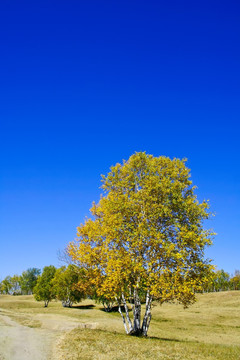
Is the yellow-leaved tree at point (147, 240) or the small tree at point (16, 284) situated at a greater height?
the yellow-leaved tree at point (147, 240)

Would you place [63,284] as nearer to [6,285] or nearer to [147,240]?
[147,240]

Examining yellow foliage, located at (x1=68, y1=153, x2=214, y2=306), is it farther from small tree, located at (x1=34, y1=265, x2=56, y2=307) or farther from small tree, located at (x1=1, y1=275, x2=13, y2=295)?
small tree, located at (x1=1, y1=275, x2=13, y2=295)

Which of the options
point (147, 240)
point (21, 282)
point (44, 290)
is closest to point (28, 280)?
point (21, 282)

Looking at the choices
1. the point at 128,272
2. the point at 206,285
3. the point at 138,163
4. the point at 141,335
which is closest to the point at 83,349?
the point at 128,272

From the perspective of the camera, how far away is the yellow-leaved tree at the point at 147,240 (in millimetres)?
22125

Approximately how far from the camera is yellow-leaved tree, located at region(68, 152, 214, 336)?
22.1 m

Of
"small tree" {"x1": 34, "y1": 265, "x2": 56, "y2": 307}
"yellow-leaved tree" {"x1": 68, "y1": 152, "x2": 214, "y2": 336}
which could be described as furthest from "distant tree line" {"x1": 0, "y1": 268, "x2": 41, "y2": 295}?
"yellow-leaved tree" {"x1": 68, "y1": 152, "x2": 214, "y2": 336}

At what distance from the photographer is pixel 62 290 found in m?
76.2

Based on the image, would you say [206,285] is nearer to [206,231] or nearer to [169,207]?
[206,231]

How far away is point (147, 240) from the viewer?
23.4 meters

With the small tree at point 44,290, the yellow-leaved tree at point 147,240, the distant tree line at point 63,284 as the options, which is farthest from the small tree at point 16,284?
the yellow-leaved tree at point 147,240

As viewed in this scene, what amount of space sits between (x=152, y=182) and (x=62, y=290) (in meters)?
63.4

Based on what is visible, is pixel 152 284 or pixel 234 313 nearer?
pixel 152 284

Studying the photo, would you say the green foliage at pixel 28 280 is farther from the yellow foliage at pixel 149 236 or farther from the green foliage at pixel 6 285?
the yellow foliage at pixel 149 236
